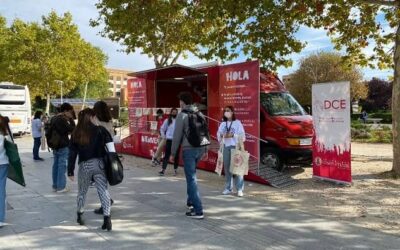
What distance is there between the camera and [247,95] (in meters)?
10.4

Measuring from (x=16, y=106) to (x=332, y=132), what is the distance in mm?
22740

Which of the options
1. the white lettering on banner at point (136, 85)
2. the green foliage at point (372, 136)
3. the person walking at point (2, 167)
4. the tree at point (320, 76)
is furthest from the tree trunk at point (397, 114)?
the tree at point (320, 76)

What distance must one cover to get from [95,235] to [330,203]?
13.9ft

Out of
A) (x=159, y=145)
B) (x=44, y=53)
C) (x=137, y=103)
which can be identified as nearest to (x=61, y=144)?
(x=159, y=145)

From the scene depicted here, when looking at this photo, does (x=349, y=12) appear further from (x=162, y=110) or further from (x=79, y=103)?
(x=79, y=103)

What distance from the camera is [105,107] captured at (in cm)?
648

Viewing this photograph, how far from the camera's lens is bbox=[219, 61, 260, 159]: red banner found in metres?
10.2

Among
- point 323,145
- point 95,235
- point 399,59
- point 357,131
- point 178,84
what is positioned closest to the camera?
point 95,235

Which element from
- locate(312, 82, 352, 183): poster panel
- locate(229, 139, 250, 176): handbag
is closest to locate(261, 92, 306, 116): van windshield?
locate(312, 82, 352, 183): poster panel

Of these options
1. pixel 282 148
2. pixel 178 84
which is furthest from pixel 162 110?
pixel 282 148

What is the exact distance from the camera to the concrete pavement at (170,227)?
559 cm

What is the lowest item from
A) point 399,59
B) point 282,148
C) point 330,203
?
point 330,203

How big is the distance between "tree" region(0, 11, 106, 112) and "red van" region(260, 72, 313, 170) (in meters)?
28.7

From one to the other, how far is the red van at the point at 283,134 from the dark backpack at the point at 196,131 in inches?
177
